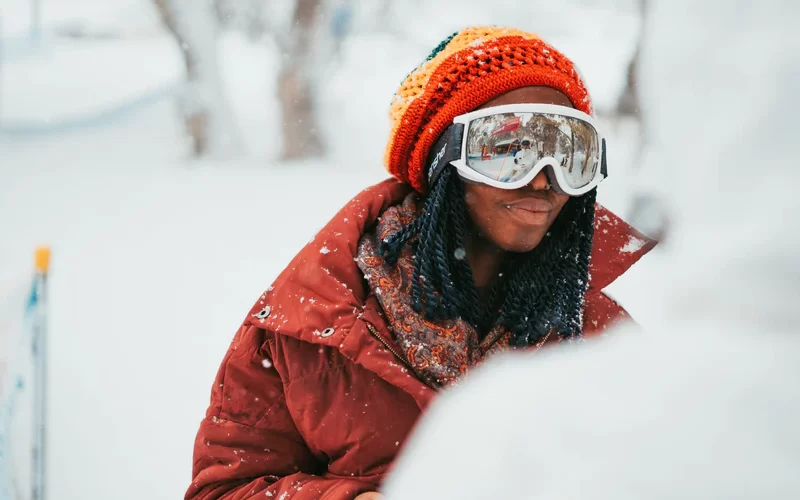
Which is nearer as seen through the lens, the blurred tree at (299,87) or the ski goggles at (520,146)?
the ski goggles at (520,146)

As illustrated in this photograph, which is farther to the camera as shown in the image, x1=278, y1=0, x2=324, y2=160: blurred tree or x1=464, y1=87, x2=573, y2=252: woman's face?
x1=278, y1=0, x2=324, y2=160: blurred tree

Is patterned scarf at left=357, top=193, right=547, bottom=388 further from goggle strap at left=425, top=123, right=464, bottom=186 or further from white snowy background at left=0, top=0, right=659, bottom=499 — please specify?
white snowy background at left=0, top=0, right=659, bottom=499

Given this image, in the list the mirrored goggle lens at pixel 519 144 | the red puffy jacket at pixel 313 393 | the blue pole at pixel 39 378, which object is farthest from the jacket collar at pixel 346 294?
the blue pole at pixel 39 378

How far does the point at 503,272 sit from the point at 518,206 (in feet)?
0.64

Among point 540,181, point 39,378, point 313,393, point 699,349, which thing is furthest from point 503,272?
point 39,378

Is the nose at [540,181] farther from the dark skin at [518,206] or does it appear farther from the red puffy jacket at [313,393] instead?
the red puffy jacket at [313,393]

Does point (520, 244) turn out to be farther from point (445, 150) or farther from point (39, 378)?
point (39, 378)

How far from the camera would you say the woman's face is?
1.63 meters

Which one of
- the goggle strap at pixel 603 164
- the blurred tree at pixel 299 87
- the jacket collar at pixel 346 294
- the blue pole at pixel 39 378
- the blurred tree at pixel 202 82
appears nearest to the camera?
the jacket collar at pixel 346 294

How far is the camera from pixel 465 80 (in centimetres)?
164

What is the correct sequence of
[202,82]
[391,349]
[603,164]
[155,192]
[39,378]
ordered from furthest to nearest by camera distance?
[202,82] < [155,192] < [39,378] < [603,164] < [391,349]

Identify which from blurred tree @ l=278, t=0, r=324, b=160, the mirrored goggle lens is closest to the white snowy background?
blurred tree @ l=278, t=0, r=324, b=160

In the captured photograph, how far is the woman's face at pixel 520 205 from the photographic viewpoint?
5.34 ft

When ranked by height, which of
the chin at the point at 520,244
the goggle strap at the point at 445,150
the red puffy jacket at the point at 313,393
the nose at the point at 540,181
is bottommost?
the red puffy jacket at the point at 313,393
